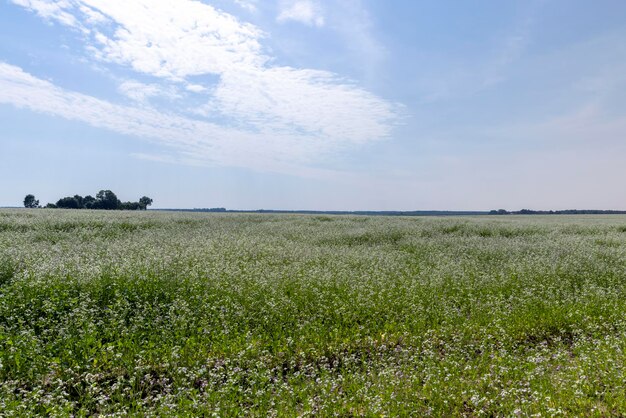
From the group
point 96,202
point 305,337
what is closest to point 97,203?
point 96,202

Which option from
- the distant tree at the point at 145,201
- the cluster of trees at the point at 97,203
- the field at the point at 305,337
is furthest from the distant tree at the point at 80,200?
the field at the point at 305,337

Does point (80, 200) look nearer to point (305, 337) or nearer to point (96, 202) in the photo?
point (96, 202)

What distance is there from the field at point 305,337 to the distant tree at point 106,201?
8440 centimetres

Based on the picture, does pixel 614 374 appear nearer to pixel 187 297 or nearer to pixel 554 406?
pixel 554 406

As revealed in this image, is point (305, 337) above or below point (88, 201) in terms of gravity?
below

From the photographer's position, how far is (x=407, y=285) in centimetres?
1166

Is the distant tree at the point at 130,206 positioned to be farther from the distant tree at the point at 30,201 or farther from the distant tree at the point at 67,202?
the distant tree at the point at 30,201

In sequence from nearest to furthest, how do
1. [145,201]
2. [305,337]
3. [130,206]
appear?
[305,337], [130,206], [145,201]

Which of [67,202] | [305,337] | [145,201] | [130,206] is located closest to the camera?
[305,337]

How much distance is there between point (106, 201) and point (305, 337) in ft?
315

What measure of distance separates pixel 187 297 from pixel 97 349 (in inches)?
115

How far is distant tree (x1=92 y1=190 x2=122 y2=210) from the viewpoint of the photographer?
89062 mm

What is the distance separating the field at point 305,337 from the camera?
5.47 meters

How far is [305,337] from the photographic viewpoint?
25.6ft
